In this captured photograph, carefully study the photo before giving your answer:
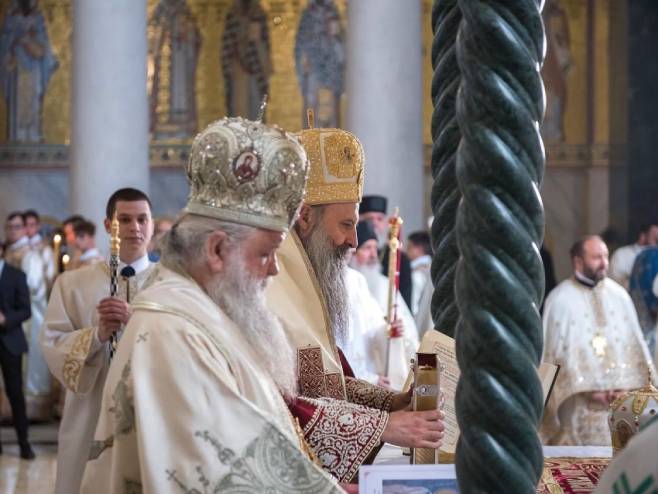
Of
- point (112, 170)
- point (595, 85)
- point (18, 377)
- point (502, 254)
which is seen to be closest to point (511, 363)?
point (502, 254)

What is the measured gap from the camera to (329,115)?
15031 mm

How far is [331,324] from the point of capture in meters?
4.11

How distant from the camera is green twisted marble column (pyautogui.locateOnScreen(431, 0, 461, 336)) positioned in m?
3.63

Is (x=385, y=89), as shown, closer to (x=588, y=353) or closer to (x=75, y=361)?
(x=588, y=353)

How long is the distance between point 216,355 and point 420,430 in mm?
752

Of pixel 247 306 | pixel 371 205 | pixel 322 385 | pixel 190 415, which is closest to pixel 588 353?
pixel 371 205

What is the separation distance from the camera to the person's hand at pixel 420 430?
11.0 feet

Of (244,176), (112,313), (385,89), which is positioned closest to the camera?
(244,176)

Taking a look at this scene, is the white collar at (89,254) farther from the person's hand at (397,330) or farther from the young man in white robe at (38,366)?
the person's hand at (397,330)

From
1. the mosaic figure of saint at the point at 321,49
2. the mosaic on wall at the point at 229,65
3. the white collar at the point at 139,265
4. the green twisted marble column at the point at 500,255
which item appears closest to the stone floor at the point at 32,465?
the white collar at the point at 139,265

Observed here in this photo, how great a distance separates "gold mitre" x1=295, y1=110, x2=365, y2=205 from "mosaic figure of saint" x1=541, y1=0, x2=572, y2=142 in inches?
428

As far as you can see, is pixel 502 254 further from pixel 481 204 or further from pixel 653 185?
pixel 653 185

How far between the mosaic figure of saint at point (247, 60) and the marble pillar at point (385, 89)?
163 inches

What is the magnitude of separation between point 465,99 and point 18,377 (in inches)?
318
